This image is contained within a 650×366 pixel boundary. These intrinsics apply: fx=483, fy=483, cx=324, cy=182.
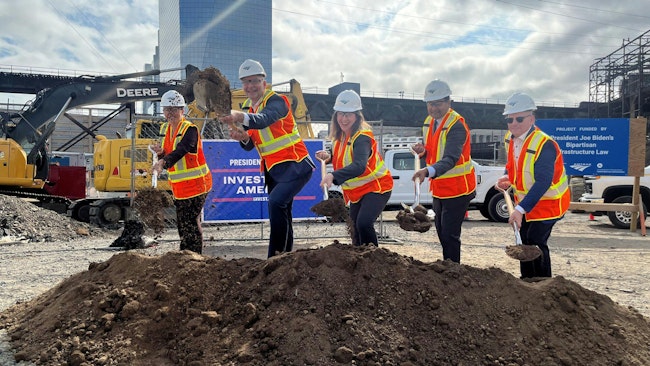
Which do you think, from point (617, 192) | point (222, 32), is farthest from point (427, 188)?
point (222, 32)

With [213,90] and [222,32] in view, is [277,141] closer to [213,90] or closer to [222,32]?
[213,90]

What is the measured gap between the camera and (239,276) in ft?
11.1

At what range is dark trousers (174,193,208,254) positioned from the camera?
4.97 metres

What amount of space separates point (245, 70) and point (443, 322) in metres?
2.68

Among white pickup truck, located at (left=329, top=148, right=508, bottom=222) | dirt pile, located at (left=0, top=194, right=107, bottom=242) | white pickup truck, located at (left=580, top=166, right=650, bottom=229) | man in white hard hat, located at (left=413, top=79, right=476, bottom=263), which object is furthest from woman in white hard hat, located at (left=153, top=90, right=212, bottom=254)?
white pickup truck, located at (left=580, top=166, right=650, bottom=229)

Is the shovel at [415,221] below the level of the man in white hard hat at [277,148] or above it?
below

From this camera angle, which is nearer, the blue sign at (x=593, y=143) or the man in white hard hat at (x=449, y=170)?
the man in white hard hat at (x=449, y=170)

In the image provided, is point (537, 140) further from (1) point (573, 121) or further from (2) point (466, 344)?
(1) point (573, 121)

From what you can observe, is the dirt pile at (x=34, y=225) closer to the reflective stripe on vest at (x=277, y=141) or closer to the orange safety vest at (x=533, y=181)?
the reflective stripe on vest at (x=277, y=141)

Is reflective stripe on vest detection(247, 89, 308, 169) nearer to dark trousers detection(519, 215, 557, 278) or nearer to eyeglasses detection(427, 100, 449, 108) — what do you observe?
eyeglasses detection(427, 100, 449, 108)

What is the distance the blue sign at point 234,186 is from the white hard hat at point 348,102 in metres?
4.08

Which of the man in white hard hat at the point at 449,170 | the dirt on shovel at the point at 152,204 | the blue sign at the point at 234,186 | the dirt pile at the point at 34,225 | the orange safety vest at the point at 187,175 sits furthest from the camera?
the dirt pile at the point at 34,225

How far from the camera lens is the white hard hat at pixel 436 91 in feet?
14.0

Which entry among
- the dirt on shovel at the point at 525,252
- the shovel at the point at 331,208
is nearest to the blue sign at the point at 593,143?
the shovel at the point at 331,208
